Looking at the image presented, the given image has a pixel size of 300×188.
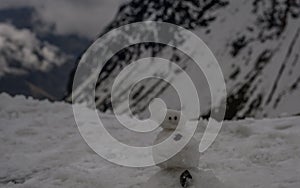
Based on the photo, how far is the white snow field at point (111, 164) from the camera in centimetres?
728

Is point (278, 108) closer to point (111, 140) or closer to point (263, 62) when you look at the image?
point (263, 62)

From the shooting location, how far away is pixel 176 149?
6555 millimetres

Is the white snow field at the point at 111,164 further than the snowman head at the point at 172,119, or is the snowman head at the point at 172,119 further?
the white snow field at the point at 111,164

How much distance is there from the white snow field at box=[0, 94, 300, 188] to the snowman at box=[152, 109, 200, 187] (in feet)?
0.64

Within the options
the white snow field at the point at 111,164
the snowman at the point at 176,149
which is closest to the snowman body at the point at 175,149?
the snowman at the point at 176,149

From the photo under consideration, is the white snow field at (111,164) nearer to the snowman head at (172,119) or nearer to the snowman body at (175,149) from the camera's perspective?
the snowman body at (175,149)

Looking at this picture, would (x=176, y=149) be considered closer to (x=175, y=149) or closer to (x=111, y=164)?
(x=175, y=149)

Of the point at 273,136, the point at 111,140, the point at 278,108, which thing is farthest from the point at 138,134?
the point at 278,108

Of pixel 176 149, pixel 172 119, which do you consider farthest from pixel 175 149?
pixel 172 119

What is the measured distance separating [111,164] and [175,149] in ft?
7.48

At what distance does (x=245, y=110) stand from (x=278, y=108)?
37.0ft

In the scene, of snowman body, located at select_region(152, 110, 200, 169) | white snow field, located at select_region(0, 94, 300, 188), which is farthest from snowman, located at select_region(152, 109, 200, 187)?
white snow field, located at select_region(0, 94, 300, 188)

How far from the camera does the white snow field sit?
7281mm

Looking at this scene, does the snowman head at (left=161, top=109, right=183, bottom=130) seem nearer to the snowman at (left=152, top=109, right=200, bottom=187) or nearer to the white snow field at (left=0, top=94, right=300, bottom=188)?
the snowman at (left=152, top=109, right=200, bottom=187)
